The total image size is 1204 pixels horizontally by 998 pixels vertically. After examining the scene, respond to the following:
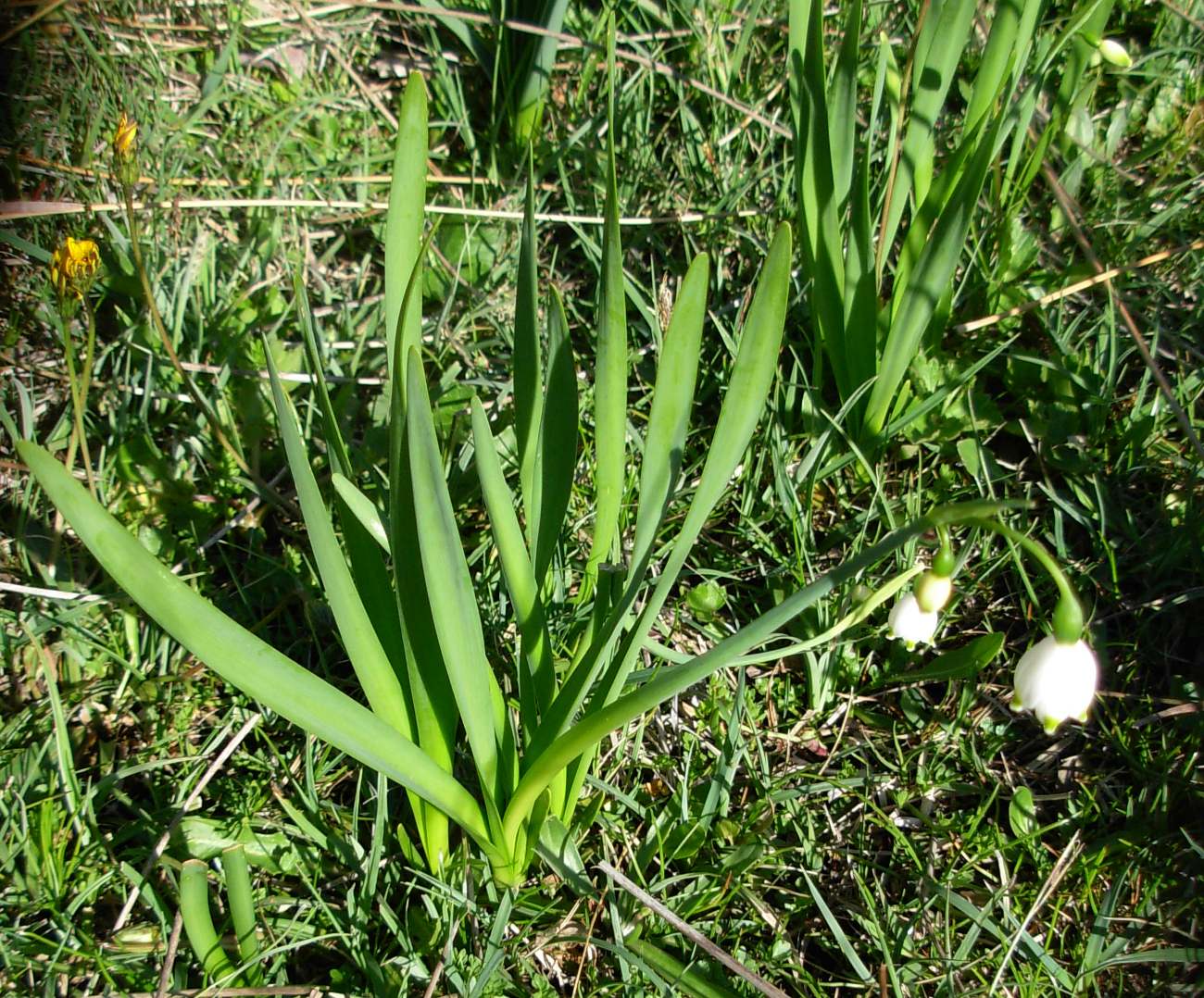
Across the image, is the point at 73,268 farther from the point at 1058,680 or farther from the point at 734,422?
the point at 1058,680

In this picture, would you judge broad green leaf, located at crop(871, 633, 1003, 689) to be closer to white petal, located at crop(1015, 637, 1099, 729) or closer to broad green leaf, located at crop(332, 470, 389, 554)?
white petal, located at crop(1015, 637, 1099, 729)

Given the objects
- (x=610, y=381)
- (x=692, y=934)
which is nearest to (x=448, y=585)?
(x=610, y=381)

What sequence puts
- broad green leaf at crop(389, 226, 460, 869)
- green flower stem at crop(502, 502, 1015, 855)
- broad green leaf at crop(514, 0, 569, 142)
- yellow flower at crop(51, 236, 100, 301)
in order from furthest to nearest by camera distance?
broad green leaf at crop(514, 0, 569, 142)
yellow flower at crop(51, 236, 100, 301)
broad green leaf at crop(389, 226, 460, 869)
green flower stem at crop(502, 502, 1015, 855)

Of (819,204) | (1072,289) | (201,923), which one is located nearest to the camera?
(201,923)

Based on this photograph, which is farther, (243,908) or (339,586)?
(243,908)

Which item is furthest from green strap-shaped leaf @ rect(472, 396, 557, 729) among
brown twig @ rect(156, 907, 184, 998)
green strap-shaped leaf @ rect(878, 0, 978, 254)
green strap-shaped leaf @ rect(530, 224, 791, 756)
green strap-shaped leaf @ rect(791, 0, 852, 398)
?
green strap-shaped leaf @ rect(878, 0, 978, 254)

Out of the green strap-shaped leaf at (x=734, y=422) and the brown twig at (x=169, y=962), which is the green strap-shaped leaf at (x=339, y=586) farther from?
the brown twig at (x=169, y=962)

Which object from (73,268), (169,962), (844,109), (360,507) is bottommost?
(169,962)

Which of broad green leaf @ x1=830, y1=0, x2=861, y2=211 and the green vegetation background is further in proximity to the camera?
broad green leaf @ x1=830, y1=0, x2=861, y2=211
